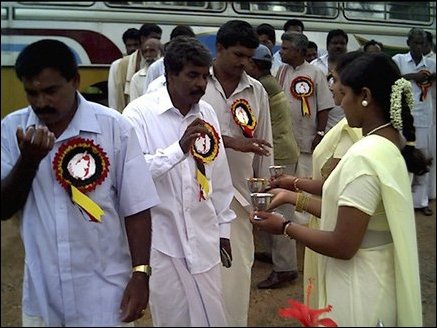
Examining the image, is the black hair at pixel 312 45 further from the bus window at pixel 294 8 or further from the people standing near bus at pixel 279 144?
the bus window at pixel 294 8

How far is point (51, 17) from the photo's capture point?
1.85 meters

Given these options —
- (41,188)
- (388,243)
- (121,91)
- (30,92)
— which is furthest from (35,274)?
(121,91)

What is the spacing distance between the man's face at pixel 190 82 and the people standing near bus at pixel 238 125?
561 mm

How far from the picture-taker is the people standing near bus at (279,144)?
3977 millimetres

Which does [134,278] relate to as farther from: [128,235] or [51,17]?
[51,17]

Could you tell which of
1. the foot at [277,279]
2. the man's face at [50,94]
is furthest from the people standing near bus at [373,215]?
the foot at [277,279]

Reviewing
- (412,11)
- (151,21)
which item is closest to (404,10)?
(412,11)

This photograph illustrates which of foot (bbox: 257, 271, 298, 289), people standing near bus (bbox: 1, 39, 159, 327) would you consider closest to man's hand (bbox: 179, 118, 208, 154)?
people standing near bus (bbox: 1, 39, 159, 327)

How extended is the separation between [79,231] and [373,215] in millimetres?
860

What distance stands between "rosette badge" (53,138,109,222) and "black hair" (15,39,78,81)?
0.66 ft

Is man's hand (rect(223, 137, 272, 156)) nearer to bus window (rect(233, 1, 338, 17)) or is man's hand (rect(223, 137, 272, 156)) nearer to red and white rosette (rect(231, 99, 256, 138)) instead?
red and white rosette (rect(231, 99, 256, 138))

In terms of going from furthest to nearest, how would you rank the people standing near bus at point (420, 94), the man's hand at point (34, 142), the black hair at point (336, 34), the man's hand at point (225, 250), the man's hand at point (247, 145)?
the black hair at point (336, 34)
the man's hand at point (247, 145)
the man's hand at point (225, 250)
the people standing near bus at point (420, 94)
the man's hand at point (34, 142)

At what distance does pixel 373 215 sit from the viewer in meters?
1.86

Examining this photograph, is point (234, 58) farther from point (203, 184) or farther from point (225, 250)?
point (225, 250)
